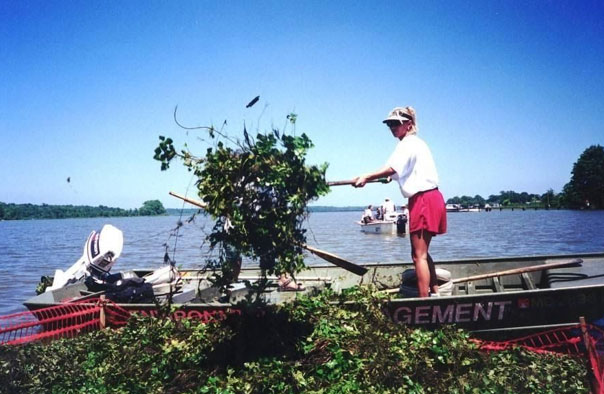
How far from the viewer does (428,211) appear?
5621mm

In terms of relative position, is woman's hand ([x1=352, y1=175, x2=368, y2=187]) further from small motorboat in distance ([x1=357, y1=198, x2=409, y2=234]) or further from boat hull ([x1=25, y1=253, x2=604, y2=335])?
A: small motorboat in distance ([x1=357, y1=198, x2=409, y2=234])

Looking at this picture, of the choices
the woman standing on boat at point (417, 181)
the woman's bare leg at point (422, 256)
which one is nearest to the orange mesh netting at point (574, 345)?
the woman's bare leg at point (422, 256)

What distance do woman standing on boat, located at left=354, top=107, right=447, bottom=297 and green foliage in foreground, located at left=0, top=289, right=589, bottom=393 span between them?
1.10 m

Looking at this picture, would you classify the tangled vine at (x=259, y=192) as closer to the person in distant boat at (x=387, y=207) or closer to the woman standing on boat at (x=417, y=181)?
the woman standing on boat at (x=417, y=181)

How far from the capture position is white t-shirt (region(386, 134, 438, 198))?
557 centimetres

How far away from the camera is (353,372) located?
4.54 m

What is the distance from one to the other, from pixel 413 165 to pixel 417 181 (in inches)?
9.3

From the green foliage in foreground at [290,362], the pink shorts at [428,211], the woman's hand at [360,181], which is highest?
the woman's hand at [360,181]

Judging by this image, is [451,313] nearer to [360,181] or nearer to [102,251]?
[360,181]

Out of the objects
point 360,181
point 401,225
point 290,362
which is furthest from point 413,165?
point 401,225

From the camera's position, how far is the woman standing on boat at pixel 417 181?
5.59 meters

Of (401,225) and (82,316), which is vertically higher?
(401,225)

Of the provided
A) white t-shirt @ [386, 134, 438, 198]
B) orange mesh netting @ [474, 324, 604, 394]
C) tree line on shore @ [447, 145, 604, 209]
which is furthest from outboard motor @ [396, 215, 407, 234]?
tree line on shore @ [447, 145, 604, 209]

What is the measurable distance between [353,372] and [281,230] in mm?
1892
